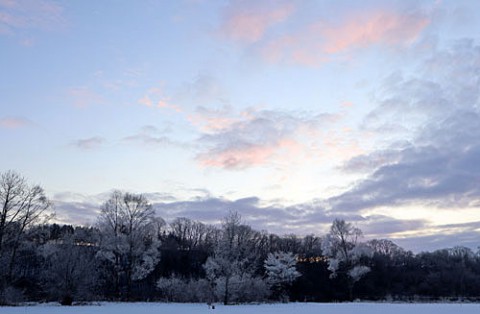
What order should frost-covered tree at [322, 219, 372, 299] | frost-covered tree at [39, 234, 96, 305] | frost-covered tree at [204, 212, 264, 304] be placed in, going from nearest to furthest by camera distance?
frost-covered tree at [39, 234, 96, 305], frost-covered tree at [204, 212, 264, 304], frost-covered tree at [322, 219, 372, 299]

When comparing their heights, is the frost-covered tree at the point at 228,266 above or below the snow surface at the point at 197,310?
above

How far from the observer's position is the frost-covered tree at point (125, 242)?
167 ft

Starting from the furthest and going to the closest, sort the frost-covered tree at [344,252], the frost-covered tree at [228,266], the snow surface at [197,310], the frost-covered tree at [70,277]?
the frost-covered tree at [344,252] < the frost-covered tree at [228,266] < the frost-covered tree at [70,277] < the snow surface at [197,310]

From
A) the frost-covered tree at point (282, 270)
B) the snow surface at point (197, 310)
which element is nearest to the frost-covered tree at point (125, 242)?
the snow surface at point (197, 310)

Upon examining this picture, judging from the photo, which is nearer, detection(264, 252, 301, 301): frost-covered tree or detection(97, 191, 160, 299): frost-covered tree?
detection(97, 191, 160, 299): frost-covered tree

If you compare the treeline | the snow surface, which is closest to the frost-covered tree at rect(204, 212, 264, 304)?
the treeline

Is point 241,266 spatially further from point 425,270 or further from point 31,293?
point 425,270

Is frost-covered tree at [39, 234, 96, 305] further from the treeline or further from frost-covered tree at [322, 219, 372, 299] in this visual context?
frost-covered tree at [322, 219, 372, 299]

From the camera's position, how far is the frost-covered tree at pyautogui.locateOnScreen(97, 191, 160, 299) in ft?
167

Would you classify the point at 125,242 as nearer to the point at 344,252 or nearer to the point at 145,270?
the point at 145,270

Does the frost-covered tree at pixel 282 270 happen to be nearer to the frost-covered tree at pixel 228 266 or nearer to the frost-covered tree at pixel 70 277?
the frost-covered tree at pixel 228 266

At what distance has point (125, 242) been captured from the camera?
50.5 metres

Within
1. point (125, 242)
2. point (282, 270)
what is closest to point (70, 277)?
point (125, 242)

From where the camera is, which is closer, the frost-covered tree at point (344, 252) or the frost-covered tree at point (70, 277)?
the frost-covered tree at point (70, 277)
